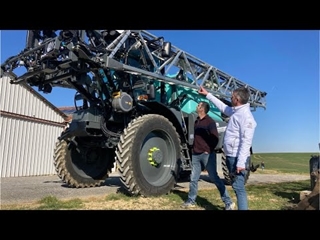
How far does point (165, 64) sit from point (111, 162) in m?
3.02

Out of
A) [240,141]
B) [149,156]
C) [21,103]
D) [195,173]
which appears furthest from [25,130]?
[240,141]

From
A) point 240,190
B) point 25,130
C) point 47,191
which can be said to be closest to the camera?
point 240,190

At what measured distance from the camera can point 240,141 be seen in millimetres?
3773

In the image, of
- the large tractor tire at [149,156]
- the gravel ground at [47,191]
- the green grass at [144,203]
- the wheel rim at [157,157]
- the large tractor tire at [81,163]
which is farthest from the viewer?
the large tractor tire at [81,163]

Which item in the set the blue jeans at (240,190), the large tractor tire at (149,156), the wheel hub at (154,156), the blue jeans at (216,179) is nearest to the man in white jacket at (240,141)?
the blue jeans at (240,190)

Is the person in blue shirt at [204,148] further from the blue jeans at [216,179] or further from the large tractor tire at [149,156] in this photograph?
the large tractor tire at [149,156]

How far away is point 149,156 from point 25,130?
415 inches

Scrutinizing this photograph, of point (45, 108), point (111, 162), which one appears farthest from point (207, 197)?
point (45, 108)

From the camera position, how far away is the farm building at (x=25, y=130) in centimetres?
1330

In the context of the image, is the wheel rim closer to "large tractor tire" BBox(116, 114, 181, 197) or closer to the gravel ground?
"large tractor tire" BBox(116, 114, 181, 197)

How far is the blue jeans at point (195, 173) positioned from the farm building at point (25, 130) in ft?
36.6

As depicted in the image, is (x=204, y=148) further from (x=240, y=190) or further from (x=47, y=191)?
(x=47, y=191)
